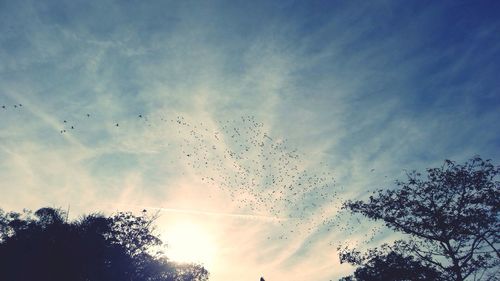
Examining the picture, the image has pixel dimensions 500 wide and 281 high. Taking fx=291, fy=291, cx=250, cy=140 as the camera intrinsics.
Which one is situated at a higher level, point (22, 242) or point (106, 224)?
point (106, 224)

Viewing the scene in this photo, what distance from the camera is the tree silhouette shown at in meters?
30.0

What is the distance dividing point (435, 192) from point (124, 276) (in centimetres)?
3599

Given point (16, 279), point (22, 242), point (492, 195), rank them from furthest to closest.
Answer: point (22, 242)
point (16, 279)
point (492, 195)

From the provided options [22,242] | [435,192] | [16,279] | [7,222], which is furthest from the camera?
[7,222]

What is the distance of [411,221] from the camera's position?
75.3 ft

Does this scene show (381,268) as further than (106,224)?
No

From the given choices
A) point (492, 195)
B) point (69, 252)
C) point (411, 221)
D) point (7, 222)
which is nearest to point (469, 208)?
point (492, 195)

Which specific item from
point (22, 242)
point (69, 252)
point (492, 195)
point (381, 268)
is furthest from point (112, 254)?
point (492, 195)

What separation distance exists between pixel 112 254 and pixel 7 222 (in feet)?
44.7

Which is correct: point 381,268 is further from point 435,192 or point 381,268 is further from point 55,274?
point 55,274

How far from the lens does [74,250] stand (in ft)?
103

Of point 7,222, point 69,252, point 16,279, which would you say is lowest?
point 16,279

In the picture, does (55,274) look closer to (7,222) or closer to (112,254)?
(112,254)

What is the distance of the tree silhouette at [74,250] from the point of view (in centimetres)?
2995
